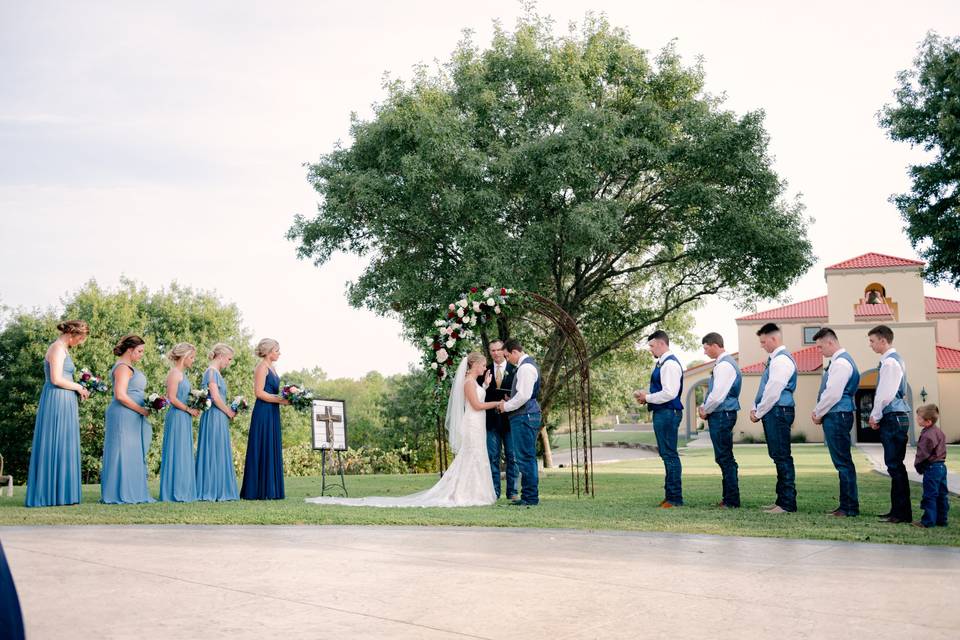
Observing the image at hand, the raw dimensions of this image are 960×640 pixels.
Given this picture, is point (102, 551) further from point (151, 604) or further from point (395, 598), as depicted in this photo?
point (395, 598)

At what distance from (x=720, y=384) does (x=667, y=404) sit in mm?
786

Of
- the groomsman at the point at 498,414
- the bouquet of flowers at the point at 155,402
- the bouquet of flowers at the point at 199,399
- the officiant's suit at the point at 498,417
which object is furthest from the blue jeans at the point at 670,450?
the bouquet of flowers at the point at 155,402

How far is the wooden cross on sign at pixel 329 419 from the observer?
45.0ft

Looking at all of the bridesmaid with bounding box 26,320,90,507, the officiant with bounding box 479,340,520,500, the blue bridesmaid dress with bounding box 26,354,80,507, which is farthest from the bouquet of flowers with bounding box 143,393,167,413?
the officiant with bounding box 479,340,520,500

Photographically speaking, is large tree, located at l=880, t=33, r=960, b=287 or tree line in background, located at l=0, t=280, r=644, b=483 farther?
tree line in background, located at l=0, t=280, r=644, b=483

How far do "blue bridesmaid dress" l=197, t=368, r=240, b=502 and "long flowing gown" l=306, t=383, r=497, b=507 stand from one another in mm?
1489

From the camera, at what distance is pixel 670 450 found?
1095 centimetres

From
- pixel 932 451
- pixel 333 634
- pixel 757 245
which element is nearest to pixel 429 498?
pixel 932 451

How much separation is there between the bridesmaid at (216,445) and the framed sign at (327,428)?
4.75ft

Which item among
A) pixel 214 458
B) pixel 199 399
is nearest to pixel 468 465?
pixel 214 458

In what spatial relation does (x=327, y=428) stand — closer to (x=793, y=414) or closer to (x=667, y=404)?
(x=667, y=404)

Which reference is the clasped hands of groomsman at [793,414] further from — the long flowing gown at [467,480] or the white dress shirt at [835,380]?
the long flowing gown at [467,480]

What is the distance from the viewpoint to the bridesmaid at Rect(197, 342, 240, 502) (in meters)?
12.4

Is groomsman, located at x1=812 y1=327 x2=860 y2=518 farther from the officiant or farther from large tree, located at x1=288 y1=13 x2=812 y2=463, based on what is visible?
large tree, located at x1=288 y1=13 x2=812 y2=463
